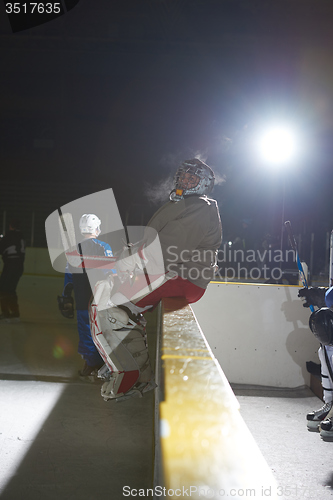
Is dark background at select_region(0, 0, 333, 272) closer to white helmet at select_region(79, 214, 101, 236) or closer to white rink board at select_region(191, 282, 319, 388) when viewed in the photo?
white rink board at select_region(191, 282, 319, 388)

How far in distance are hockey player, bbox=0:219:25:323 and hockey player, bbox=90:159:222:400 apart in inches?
185

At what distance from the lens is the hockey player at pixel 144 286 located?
8.25ft

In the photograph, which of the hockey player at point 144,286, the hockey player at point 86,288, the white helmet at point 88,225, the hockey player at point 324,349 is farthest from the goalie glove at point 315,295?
the white helmet at point 88,225

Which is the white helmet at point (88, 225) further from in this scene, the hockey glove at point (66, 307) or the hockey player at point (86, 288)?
the hockey glove at point (66, 307)

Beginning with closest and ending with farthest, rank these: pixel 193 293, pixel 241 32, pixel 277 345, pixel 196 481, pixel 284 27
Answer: pixel 196 481, pixel 193 293, pixel 277 345, pixel 284 27, pixel 241 32

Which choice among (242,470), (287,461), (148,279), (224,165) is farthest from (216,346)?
(224,165)

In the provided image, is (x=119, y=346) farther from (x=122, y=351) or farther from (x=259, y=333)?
(x=259, y=333)

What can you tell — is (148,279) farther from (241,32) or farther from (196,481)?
(241,32)

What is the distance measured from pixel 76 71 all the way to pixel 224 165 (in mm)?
7204

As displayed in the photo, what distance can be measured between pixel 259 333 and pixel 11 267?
4.59m

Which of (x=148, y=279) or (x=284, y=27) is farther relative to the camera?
(x=284, y=27)

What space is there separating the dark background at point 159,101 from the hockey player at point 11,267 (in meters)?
8.07

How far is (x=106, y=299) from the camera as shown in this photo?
2574 millimetres

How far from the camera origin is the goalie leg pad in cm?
249
